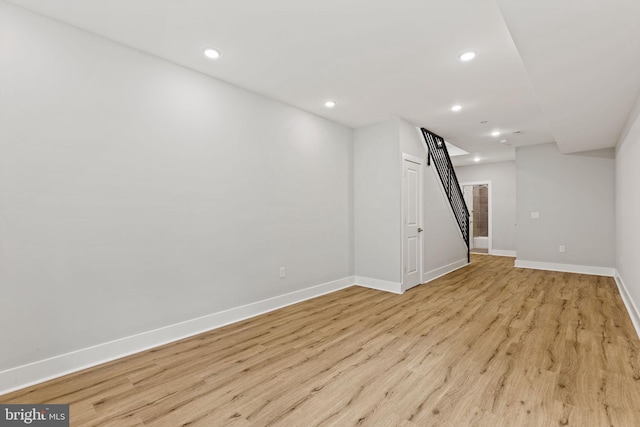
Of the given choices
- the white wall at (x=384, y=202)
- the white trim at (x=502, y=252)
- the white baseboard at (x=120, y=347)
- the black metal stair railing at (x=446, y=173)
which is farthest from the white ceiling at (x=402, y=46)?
the white trim at (x=502, y=252)

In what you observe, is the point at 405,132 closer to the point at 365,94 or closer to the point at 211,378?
the point at 365,94

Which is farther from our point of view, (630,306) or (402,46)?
(630,306)

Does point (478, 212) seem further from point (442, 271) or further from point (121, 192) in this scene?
point (121, 192)

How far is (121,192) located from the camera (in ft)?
8.21

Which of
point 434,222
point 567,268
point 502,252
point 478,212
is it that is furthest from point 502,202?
point 434,222

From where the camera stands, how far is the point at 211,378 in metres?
2.16

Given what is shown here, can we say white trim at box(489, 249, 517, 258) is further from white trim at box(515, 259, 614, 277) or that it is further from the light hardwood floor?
the light hardwood floor

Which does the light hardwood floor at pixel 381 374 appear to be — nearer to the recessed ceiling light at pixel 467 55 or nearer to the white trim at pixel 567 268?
the white trim at pixel 567 268

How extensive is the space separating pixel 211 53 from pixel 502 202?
823 cm

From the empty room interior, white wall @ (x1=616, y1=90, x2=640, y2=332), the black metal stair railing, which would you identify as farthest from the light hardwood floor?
the black metal stair railing

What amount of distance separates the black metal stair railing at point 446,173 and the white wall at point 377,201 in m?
0.95

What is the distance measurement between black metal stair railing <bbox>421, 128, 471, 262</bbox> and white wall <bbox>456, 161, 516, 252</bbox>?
1.85 m

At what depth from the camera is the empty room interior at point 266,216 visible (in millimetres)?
1926

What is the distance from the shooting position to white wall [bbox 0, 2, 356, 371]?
6.81 ft
